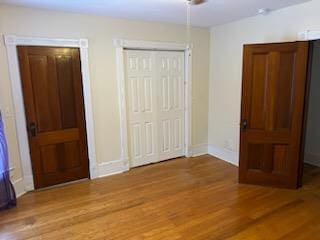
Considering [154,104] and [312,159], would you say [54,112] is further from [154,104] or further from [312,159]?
[312,159]

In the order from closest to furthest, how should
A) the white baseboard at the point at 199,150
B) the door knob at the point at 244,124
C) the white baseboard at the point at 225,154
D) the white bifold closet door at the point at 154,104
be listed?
the door knob at the point at 244,124 < the white bifold closet door at the point at 154,104 < the white baseboard at the point at 225,154 < the white baseboard at the point at 199,150

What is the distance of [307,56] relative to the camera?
114 inches

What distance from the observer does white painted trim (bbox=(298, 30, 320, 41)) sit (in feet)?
9.39

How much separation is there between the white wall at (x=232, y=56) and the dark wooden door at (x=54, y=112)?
2416mm

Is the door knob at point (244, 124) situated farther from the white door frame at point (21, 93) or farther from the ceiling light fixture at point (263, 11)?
the white door frame at point (21, 93)

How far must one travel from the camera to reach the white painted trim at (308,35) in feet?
9.39

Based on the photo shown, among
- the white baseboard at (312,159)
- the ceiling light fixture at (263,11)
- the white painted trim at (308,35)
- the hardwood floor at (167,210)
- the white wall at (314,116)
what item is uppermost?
the ceiling light fixture at (263,11)

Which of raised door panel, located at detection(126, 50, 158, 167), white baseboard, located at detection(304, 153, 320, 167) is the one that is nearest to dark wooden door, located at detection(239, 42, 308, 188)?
white baseboard, located at detection(304, 153, 320, 167)

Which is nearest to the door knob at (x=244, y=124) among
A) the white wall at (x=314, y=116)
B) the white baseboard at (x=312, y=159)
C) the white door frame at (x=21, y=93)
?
the white wall at (x=314, y=116)

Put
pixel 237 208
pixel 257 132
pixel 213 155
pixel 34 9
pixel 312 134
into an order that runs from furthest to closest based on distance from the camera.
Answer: pixel 213 155 < pixel 312 134 < pixel 257 132 < pixel 34 9 < pixel 237 208

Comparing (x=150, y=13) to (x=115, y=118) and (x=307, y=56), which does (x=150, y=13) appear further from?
(x=307, y=56)

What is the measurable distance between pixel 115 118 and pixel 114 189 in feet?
3.60

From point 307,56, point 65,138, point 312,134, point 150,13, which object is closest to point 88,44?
point 150,13

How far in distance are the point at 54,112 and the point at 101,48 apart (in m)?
1.14
